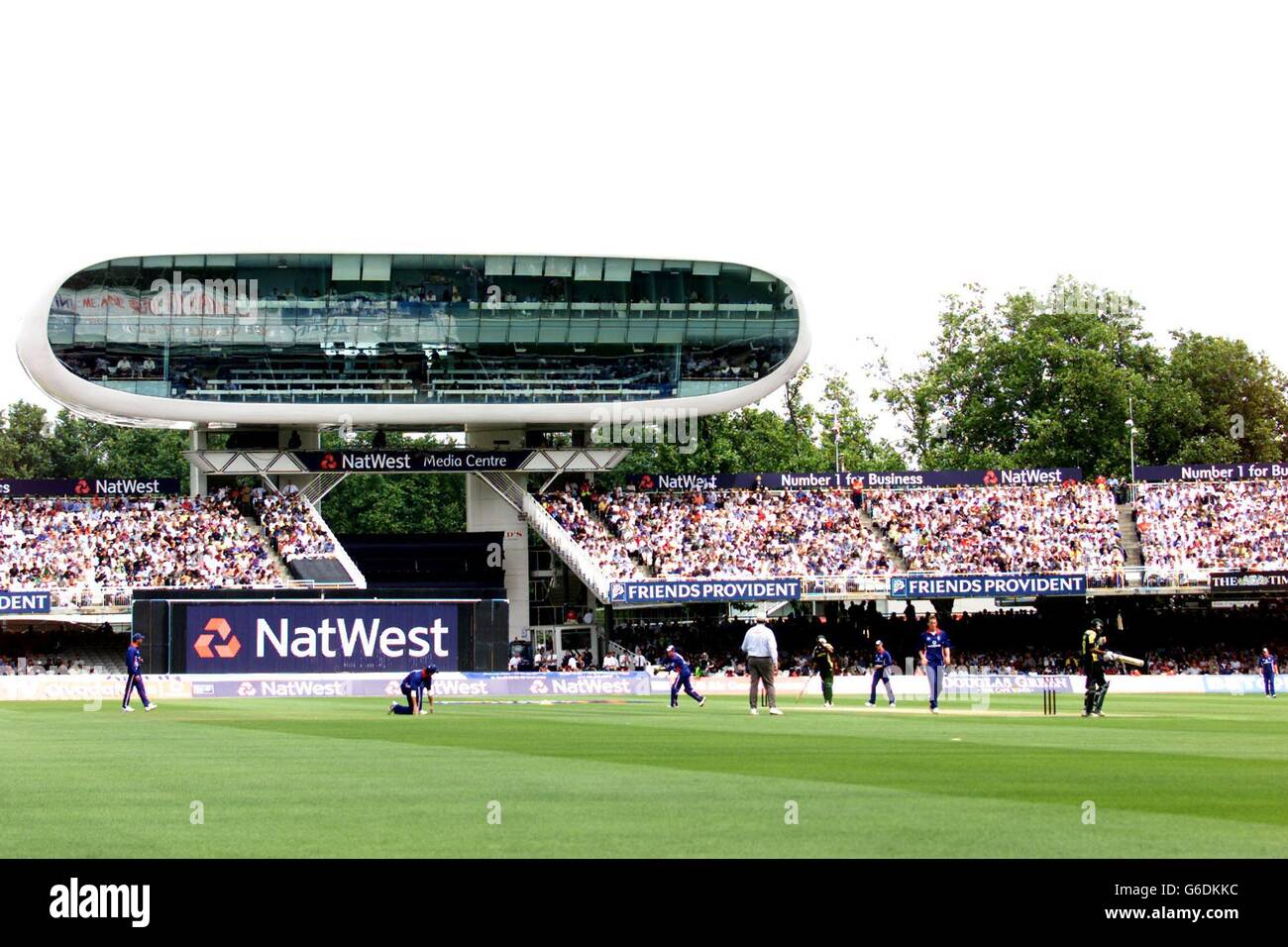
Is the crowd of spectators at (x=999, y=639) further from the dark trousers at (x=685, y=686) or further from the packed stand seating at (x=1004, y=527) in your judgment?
the dark trousers at (x=685, y=686)

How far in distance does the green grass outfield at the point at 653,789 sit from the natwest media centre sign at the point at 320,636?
2837cm

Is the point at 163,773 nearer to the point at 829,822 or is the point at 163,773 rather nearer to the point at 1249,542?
the point at 829,822

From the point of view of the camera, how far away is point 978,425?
10588 centimetres

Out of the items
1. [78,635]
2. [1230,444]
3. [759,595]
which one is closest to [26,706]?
[78,635]

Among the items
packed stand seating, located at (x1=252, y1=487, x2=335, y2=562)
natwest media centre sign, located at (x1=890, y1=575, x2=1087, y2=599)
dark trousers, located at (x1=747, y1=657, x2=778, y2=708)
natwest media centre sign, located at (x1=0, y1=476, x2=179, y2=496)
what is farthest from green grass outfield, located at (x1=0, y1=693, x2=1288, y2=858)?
Answer: natwest media centre sign, located at (x1=0, y1=476, x2=179, y2=496)

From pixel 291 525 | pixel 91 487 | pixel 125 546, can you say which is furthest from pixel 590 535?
pixel 91 487

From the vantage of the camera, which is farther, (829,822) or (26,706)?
(26,706)

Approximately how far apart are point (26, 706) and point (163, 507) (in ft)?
83.5

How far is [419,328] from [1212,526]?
34050 mm

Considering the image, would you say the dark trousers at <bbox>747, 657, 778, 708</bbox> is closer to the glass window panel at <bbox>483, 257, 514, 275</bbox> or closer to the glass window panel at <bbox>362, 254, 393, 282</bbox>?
the glass window panel at <bbox>483, 257, 514, 275</bbox>

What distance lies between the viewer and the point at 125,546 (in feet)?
212

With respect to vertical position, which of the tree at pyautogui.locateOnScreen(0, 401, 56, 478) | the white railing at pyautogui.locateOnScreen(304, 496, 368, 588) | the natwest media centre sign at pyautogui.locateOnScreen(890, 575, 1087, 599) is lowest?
the natwest media centre sign at pyautogui.locateOnScreen(890, 575, 1087, 599)

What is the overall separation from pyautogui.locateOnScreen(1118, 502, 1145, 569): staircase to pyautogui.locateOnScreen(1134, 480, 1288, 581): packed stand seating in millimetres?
353

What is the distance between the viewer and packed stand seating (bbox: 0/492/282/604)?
205ft
